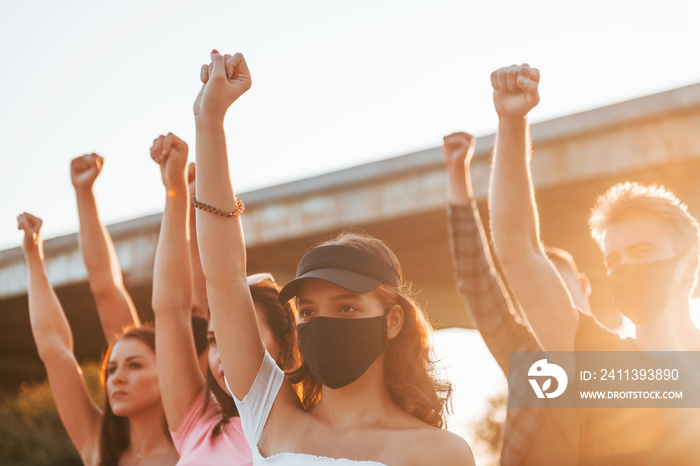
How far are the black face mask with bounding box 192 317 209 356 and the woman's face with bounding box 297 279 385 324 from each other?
5.78ft

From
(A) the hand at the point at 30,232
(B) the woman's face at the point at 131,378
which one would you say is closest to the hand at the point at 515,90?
(B) the woman's face at the point at 131,378

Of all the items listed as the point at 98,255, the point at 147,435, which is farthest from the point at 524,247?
the point at 98,255

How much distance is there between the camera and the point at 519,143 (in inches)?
115

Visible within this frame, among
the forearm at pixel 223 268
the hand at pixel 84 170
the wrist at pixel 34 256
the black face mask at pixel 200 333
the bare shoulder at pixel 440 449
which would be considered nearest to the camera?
the bare shoulder at pixel 440 449

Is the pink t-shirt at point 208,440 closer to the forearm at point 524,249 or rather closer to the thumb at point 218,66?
the forearm at point 524,249

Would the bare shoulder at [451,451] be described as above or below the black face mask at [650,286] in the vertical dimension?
below

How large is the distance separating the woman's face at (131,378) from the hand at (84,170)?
2.99ft

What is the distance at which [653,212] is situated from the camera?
3.14 meters

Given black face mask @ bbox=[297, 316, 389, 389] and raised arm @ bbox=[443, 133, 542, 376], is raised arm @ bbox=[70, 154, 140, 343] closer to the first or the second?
raised arm @ bbox=[443, 133, 542, 376]

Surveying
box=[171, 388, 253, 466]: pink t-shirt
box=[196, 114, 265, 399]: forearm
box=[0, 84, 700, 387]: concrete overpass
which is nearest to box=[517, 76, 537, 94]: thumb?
box=[196, 114, 265, 399]: forearm

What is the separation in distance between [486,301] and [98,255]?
7.82ft

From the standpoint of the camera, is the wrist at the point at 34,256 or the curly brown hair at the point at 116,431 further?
the wrist at the point at 34,256

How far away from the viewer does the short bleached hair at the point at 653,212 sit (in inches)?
123

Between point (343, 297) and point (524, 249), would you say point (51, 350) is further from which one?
point (524, 249)
